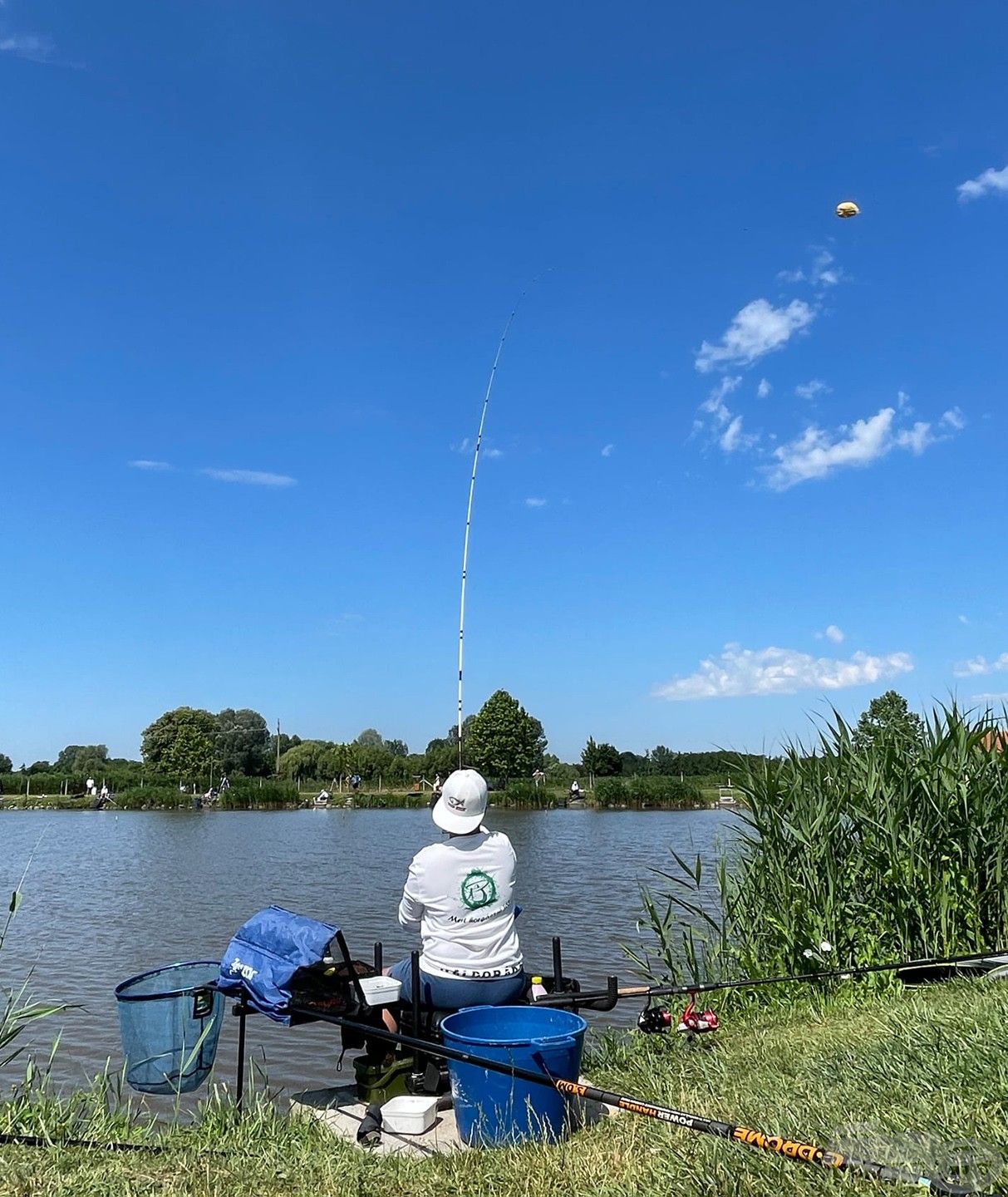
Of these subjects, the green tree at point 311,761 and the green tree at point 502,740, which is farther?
the green tree at point 311,761

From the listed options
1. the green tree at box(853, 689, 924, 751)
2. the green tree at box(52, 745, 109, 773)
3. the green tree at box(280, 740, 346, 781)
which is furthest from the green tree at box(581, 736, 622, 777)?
the green tree at box(853, 689, 924, 751)

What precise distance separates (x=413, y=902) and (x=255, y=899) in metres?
12.6

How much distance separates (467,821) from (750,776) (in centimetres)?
346

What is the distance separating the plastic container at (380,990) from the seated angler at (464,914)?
2.6 inches

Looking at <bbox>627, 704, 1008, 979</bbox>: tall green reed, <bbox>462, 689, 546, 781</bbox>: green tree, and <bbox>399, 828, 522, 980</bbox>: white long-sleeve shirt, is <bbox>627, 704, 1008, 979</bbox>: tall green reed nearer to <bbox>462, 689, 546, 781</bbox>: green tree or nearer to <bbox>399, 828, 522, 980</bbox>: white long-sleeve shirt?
<bbox>399, 828, 522, 980</bbox>: white long-sleeve shirt

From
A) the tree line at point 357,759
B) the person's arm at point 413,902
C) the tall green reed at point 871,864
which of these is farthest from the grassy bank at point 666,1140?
the tree line at point 357,759

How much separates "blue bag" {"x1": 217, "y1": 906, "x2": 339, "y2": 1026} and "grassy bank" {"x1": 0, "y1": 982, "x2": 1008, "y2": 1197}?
1.61 ft

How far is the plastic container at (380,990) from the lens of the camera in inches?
191

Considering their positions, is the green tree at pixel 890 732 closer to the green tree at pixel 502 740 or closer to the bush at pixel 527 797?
the bush at pixel 527 797

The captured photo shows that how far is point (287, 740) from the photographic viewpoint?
334 ft

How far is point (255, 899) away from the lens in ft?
54.3

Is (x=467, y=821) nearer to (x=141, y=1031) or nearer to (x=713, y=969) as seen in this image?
(x=141, y=1031)

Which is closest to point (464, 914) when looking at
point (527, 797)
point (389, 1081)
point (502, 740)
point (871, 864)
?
point (389, 1081)

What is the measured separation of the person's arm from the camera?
495 cm
